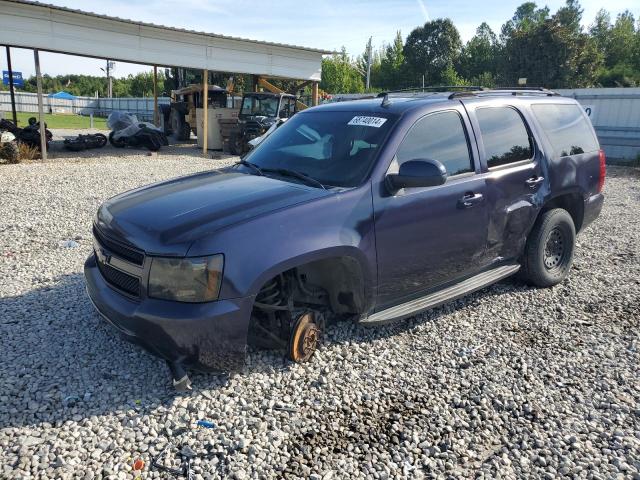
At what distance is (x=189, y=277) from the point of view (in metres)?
2.80

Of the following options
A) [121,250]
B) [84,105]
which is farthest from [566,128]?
[84,105]

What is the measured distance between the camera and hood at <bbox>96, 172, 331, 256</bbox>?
2895 mm

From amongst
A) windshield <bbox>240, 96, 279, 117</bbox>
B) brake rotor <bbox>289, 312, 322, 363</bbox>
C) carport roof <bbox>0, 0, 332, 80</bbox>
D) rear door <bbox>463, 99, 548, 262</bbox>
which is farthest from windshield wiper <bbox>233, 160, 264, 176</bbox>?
windshield <bbox>240, 96, 279, 117</bbox>

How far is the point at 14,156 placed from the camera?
14.1 m

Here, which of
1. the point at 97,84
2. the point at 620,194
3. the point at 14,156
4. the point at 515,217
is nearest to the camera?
the point at 515,217

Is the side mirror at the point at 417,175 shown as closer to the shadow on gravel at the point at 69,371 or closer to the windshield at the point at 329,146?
the windshield at the point at 329,146

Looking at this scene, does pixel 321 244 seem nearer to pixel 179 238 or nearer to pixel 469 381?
pixel 179 238

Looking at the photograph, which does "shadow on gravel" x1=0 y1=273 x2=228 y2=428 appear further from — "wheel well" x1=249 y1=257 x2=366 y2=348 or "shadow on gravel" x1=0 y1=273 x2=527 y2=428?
"wheel well" x1=249 y1=257 x2=366 y2=348

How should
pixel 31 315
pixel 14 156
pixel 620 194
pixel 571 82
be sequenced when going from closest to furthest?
1. pixel 31 315
2. pixel 620 194
3. pixel 14 156
4. pixel 571 82

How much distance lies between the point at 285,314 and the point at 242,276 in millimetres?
638

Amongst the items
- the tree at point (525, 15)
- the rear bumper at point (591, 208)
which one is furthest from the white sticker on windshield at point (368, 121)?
the tree at point (525, 15)

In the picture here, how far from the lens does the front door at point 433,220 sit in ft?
11.6

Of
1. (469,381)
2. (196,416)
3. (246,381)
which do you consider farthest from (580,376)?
(196,416)

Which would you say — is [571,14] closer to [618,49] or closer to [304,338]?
[618,49]
